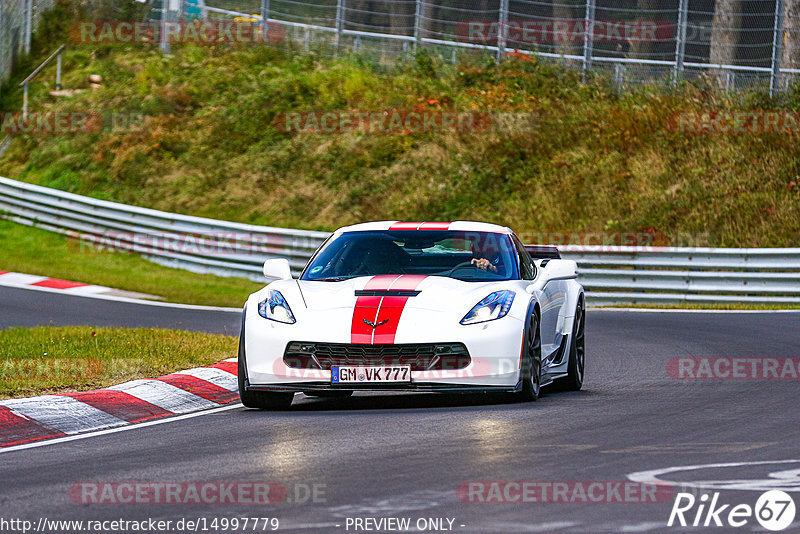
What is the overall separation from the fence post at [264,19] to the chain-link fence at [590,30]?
0.21 feet

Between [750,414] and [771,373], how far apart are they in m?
2.93

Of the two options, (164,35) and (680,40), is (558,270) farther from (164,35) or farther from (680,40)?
(164,35)

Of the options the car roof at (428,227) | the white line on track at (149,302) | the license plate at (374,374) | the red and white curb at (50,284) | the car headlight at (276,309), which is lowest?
the red and white curb at (50,284)

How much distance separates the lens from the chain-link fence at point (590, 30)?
28.8m

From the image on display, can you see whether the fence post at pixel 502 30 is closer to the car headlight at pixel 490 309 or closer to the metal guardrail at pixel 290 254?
the metal guardrail at pixel 290 254

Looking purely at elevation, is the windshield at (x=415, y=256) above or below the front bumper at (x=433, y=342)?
above

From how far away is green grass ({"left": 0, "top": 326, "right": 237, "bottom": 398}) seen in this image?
9797 millimetres

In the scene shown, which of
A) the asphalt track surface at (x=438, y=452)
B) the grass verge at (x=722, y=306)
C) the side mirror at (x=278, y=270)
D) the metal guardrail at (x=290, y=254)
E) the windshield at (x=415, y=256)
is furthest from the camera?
the metal guardrail at (x=290, y=254)

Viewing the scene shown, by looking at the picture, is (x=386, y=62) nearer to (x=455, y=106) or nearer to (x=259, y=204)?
(x=455, y=106)

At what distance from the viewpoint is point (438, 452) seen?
6945mm

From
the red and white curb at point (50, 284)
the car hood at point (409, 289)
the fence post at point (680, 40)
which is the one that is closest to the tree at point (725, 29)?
the fence post at point (680, 40)

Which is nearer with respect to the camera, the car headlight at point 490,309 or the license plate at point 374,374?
the license plate at point 374,374

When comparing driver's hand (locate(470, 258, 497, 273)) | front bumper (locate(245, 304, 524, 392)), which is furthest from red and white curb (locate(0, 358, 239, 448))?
driver's hand (locate(470, 258, 497, 273))

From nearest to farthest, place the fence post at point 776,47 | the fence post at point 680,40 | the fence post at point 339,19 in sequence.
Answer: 1. the fence post at point 776,47
2. the fence post at point 680,40
3. the fence post at point 339,19
